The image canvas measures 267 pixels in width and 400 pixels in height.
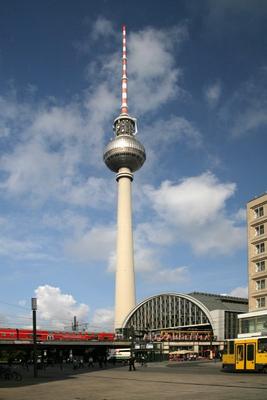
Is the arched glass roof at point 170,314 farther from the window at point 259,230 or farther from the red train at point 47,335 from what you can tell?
the window at point 259,230

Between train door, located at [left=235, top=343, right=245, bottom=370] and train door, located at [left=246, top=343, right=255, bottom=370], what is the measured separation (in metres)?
0.52

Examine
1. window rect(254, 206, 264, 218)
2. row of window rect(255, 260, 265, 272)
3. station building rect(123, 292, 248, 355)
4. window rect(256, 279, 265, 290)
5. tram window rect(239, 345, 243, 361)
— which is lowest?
station building rect(123, 292, 248, 355)

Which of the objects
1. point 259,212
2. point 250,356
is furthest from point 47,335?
point 250,356

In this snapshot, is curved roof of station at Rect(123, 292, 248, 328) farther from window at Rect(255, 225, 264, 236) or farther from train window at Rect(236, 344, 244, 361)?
train window at Rect(236, 344, 244, 361)

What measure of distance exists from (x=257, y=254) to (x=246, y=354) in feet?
94.0

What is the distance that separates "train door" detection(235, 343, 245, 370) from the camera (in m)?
41.5

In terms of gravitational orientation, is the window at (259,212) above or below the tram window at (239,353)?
above

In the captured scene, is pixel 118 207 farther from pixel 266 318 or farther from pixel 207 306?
pixel 266 318

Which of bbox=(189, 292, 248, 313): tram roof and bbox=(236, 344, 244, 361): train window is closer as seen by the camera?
bbox=(236, 344, 244, 361): train window

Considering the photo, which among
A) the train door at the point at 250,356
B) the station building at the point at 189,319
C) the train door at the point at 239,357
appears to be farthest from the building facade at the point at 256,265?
the station building at the point at 189,319

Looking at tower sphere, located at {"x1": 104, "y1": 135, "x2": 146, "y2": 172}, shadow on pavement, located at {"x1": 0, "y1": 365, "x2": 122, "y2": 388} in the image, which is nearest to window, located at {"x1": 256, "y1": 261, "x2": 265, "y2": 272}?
shadow on pavement, located at {"x1": 0, "y1": 365, "x2": 122, "y2": 388}

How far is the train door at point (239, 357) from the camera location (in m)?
41.5

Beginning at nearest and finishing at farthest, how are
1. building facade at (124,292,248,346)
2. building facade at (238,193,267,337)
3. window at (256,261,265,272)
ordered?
building facade at (238,193,267,337)
window at (256,261,265,272)
building facade at (124,292,248,346)

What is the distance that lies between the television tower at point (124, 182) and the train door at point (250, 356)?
321 ft
